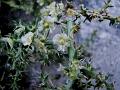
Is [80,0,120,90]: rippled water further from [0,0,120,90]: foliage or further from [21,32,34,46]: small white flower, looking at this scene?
[21,32,34,46]: small white flower

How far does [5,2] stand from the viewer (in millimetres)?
2049

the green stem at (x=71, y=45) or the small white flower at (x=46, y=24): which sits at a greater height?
the small white flower at (x=46, y=24)

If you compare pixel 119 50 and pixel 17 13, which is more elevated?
pixel 17 13

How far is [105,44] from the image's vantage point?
2.09 meters

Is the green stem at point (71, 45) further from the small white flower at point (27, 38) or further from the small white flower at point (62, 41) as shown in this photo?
the small white flower at point (27, 38)

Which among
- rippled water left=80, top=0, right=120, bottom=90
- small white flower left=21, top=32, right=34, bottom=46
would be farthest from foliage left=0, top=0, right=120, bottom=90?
rippled water left=80, top=0, right=120, bottom=90

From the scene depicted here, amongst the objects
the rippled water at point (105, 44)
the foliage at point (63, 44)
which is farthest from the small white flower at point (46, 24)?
the rippled water at point (105, 44)

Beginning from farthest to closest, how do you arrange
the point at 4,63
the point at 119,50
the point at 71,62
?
the point at 119,50, the point at 4,63, the point at 71,62

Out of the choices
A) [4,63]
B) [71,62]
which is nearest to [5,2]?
[4,63]

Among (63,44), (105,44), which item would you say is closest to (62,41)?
(63,44)

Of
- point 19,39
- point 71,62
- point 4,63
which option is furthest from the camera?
point 4,63

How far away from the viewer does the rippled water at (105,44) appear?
1952 mm

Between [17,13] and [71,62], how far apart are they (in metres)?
1.12

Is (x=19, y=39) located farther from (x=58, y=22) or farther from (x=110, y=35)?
(x=110, y=35)
